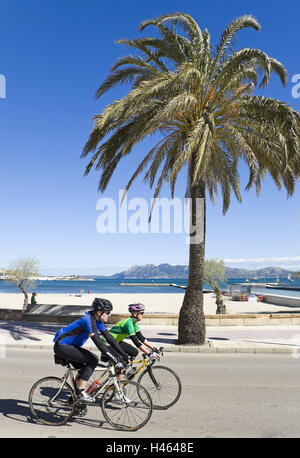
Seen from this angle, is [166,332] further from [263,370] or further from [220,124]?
[220,124]

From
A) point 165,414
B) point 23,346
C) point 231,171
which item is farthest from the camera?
point 231,171

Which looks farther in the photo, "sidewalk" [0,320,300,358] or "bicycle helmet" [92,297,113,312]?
"sidewalk" [0,320,300,358]

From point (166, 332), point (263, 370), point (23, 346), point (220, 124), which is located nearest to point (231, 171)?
point (220, 124)

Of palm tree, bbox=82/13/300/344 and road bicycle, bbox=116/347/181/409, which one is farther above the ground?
palm tree, bbox=82/13/300/344

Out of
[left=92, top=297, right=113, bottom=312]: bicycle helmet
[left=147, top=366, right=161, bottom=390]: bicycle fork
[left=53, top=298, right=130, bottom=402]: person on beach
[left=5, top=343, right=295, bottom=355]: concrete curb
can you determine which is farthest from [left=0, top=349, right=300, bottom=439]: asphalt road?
[left=92, top=297, right=113, bottom=312]: bicycle helmet

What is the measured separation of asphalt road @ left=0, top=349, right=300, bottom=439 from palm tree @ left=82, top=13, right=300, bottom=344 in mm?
3422

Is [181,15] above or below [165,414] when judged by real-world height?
above

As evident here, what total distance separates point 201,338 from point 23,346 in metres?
5.86

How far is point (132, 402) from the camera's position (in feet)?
17.1

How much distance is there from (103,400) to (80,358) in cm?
65

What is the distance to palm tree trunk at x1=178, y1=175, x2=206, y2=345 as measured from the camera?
12.6 m

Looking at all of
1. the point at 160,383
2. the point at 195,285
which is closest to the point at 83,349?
the point at 160,383

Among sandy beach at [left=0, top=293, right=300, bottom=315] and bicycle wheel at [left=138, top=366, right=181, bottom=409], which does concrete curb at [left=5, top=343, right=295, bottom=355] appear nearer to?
bicycle wheel at [left=138, top=366, right=181, bottom=409]

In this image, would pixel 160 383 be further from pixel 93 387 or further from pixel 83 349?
pixel 83 349
